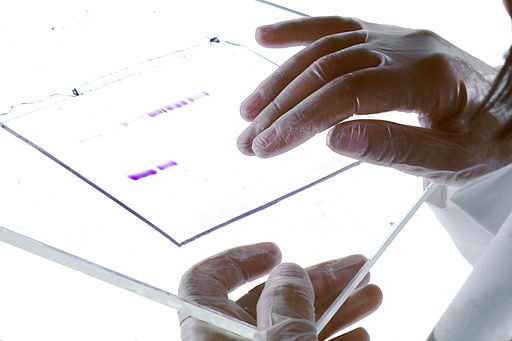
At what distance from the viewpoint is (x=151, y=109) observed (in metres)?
1.12

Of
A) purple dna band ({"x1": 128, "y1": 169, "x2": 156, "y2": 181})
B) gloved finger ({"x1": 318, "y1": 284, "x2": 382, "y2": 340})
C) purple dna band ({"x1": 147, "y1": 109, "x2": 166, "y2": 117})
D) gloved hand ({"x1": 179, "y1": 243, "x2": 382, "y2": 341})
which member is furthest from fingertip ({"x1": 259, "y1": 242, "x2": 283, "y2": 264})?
purple dna band ({"x1": 147, "y1": 109, "x2": 166, "y2": 117})

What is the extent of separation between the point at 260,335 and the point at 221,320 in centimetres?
6

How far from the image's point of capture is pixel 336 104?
913 mm

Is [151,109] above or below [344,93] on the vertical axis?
above

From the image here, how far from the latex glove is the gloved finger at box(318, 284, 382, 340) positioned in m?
0.22

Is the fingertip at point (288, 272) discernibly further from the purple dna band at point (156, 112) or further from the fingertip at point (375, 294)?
the purple dna band at point (156, 112)

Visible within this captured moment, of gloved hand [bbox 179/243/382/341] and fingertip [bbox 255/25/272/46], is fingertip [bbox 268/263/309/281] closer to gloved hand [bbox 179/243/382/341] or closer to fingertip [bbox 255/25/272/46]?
gloved hand [bbox 179/243/382/341]

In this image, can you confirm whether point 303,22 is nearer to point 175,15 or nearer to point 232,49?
point 232,49

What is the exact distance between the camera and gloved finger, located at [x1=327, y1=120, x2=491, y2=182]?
2.99 feet

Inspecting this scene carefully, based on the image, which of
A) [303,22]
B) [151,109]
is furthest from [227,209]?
[303,22]

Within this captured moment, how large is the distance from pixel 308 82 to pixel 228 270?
34 centimetres

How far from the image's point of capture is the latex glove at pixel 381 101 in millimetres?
910

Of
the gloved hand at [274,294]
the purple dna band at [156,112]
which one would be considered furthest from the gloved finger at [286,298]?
the purple dna band at [156,112]

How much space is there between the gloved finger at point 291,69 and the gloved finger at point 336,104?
131 millimetres
